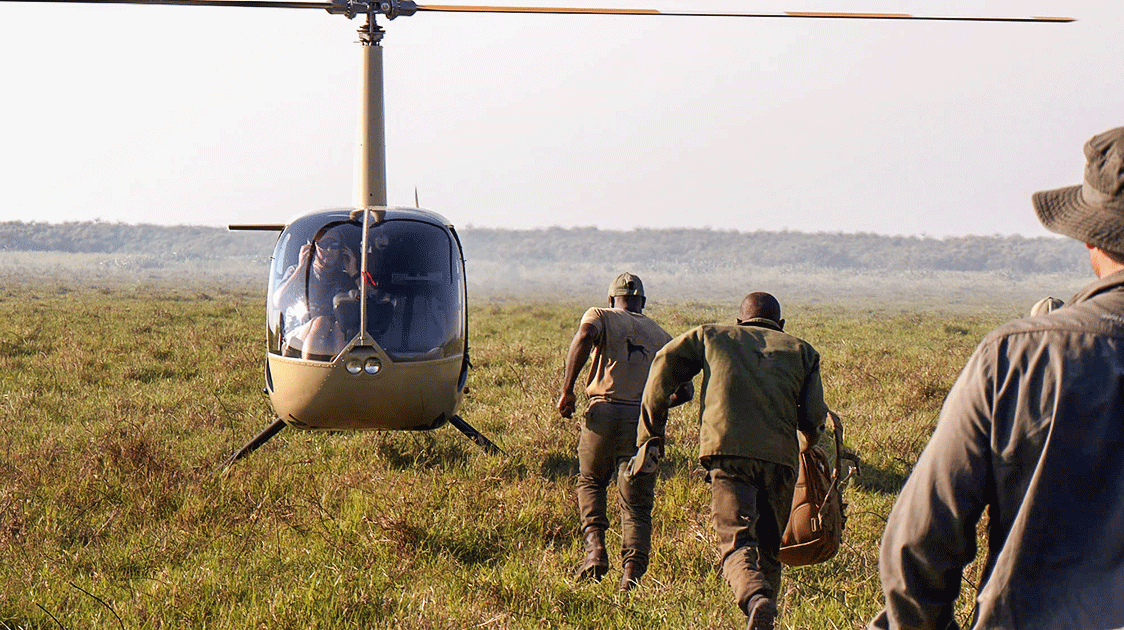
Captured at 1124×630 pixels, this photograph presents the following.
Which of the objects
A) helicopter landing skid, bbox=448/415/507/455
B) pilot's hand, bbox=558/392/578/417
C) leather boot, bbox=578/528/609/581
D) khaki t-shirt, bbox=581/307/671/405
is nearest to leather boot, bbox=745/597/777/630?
leather boot, bbox=578/528/609/581

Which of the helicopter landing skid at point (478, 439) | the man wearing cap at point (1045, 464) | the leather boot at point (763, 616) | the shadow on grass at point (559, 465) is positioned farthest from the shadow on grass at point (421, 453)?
the man wearing cap at point (1045, 464)

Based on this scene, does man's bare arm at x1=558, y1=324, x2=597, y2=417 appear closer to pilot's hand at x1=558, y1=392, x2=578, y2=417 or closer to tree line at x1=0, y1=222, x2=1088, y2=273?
pilot's hand at x1=558, y1=392, x2=578, y2=417

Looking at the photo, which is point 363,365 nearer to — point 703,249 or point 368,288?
point 368,288

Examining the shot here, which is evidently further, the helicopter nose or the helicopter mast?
the helicopter mast

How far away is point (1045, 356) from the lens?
5.50 feet

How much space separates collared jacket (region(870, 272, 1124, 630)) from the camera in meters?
1.66

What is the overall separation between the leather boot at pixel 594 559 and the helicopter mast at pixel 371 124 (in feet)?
12.0

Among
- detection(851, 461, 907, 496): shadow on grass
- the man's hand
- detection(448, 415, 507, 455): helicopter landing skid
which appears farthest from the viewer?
detection(448, 415, 507, 455): helicopter landing skid

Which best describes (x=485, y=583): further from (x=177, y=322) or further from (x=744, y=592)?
(x=177, y=322)

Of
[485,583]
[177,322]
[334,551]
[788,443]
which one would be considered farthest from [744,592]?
[177,322]

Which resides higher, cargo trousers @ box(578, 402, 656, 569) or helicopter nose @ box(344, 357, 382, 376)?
helicopter nose @ box(344, 357, 382, 376)

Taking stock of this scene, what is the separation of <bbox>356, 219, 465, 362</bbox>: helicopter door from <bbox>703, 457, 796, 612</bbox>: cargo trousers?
2302 mm

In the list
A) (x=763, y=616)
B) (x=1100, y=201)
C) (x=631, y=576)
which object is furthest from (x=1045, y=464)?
(x=631, y=576)

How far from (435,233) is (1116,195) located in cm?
505
